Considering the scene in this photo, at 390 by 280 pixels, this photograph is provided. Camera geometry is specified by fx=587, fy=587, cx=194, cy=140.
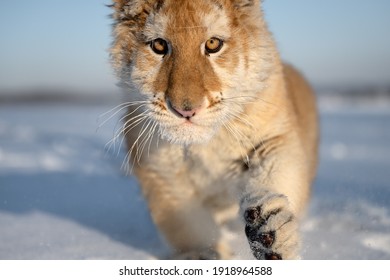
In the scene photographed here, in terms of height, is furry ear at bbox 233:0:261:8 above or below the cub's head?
above

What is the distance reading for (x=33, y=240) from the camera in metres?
4.61

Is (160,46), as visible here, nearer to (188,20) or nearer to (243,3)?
(188,20)

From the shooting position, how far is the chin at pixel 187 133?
364 centimetres

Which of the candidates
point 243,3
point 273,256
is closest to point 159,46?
point 243,3

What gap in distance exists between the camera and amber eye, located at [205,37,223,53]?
12.5ft

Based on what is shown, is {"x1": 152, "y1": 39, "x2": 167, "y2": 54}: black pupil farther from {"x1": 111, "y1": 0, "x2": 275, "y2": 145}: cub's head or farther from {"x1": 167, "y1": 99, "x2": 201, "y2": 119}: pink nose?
{"x1": 167, "y1": 99, "x2": 201, "y2": 119}: pink nose

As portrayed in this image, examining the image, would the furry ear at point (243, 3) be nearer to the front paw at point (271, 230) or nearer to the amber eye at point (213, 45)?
the amber eye at point (213, 45)

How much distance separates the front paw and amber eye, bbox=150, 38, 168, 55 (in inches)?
→ 46.6

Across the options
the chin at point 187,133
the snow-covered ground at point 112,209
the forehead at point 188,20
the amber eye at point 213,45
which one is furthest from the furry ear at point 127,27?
the chin at point 187,133

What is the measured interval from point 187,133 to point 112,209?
2.43 meters

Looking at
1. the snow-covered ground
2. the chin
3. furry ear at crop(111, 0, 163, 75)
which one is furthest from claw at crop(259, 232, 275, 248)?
furry ear at crop(111, 0, 163, 75)
